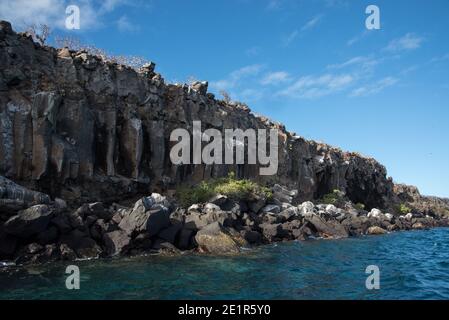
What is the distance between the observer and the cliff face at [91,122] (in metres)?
29.4

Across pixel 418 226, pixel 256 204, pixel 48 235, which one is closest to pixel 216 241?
pixel 48 235

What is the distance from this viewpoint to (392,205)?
82250 mm

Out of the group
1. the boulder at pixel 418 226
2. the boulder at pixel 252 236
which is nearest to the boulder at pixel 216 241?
the boulder at pixel 252 236

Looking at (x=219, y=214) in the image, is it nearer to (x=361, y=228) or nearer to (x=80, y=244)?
(x=80, y=244)

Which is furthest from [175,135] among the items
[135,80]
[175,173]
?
[135,80]

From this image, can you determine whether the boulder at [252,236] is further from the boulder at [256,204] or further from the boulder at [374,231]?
the boulder at [374,231]

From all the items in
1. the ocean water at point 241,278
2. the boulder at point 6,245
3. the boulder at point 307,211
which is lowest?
the ocean water at point 241,278

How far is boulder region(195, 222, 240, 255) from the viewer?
26047 mm

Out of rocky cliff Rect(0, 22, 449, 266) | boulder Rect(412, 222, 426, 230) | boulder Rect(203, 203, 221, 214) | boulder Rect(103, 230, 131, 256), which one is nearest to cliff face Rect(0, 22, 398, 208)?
rocky cliff Rect(0, 22, 449, 266)

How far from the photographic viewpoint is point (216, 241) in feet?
86.6

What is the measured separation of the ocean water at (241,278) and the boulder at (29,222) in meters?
2.56

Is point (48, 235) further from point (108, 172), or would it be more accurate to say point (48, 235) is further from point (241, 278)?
point (108, 172)

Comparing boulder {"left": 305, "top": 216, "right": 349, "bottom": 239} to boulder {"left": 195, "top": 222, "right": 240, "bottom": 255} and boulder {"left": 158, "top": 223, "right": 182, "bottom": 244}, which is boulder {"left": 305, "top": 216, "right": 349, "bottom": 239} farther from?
boulder {"left": 158, "top": 223, "right": 182, "bottom": 244}
